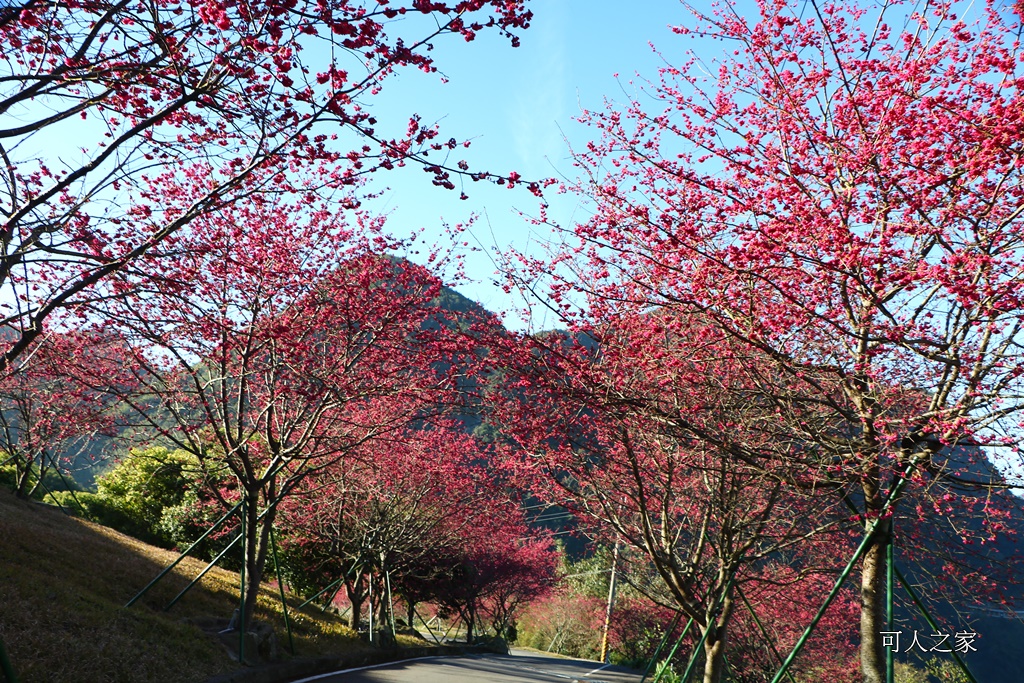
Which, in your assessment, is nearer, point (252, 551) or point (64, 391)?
point (252, 551)

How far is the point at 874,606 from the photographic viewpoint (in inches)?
251

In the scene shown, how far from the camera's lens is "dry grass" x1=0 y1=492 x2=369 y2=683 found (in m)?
7.04

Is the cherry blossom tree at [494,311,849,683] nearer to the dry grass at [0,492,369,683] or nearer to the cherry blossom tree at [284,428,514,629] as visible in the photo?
the dry grass at [0,492,369,683]

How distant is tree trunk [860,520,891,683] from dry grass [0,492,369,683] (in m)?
7.20

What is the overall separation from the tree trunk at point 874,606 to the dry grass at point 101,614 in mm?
7199

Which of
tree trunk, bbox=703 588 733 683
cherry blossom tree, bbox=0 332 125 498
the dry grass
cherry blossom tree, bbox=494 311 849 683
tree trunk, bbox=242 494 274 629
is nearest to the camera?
cherry blossom tree, bbox=494 311 849 683

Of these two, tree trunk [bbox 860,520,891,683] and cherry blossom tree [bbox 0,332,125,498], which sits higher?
cherry blossom tree [bbox 0,332,125,498]

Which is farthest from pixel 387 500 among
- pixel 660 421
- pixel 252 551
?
pixel 660 421

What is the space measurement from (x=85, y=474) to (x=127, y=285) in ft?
254

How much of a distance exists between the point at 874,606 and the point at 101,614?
8.68 m

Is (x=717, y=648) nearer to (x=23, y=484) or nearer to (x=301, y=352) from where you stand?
(x=301, y=352)

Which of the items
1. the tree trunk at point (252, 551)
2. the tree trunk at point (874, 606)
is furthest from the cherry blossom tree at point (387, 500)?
the tree trunk at point (874, 606)

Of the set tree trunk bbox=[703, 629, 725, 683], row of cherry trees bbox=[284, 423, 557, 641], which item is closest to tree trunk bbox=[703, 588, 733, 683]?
tree trunk bbox=[703, 629, 725, 683]

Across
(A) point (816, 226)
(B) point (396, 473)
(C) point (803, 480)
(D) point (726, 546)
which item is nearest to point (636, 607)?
(B) point (396, 473)
